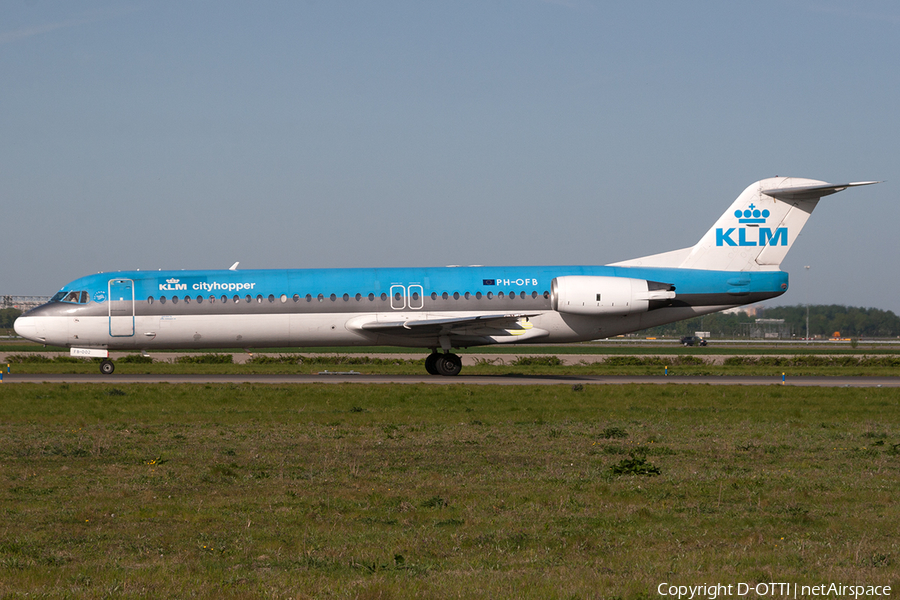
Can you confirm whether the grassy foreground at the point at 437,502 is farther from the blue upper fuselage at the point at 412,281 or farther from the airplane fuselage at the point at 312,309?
the blue upper fuselage at the point at 412,281

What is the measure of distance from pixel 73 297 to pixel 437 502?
90.5 ft

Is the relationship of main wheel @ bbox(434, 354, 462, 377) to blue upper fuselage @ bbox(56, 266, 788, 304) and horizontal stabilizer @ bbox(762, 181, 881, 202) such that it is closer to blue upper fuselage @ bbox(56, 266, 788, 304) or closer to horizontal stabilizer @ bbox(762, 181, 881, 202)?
blue upper fuselage @ bbox(56, 266, 788, 304)

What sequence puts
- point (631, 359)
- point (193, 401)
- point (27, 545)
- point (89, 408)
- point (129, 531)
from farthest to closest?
1. point (631, 359)
2. point (193, 401)
3. point (89, 408)
4. point (129, 531)
5. point (27, 545)

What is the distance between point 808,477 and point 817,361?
4504 cm

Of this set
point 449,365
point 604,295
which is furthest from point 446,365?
point 604,295

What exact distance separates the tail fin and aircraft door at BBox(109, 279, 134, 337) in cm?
2240

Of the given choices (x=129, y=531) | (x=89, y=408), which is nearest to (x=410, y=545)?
(x=129, y=531)

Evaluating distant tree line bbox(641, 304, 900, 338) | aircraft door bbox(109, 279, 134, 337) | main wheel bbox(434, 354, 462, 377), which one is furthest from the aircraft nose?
distant tree line bbox(641, 304, 900, 338)

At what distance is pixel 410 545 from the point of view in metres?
8.71

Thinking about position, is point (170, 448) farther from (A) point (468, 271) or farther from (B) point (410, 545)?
(A) point (468, 271)

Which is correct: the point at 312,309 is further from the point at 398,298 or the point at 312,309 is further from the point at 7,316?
the point at 7,316

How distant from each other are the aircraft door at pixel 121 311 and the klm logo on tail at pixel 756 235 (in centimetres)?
2391

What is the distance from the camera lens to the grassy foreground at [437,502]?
7.62 metres

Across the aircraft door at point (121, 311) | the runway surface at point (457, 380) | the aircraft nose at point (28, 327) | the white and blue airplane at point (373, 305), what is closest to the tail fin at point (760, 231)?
the white and blue airplane at point (373, 305)
